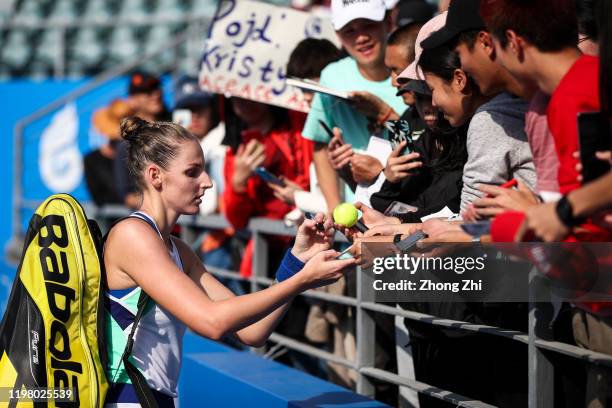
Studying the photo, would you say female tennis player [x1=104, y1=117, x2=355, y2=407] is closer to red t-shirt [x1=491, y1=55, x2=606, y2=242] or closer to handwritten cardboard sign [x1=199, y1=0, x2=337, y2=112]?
red t-shirt [x1=491, y1=55, x2=606, y2=242]

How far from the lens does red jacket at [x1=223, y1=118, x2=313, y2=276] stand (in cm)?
571

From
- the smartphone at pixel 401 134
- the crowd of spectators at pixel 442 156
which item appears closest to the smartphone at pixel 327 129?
the crowd of spectators at pixel 442 156

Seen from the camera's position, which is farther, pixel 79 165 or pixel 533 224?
pixel 79 165

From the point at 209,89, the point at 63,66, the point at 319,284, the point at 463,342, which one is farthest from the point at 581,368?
the point at 63,66

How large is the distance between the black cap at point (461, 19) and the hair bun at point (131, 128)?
118 cm

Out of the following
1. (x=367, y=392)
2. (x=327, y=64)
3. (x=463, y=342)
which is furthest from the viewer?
(x=327, y=64)

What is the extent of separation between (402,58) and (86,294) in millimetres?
1725

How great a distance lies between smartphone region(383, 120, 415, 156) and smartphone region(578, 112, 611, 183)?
5.34 feet

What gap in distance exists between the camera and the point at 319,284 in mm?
3082

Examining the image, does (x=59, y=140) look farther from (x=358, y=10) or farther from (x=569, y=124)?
(x=569, y=124)

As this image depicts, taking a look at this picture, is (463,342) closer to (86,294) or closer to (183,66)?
(86,294)

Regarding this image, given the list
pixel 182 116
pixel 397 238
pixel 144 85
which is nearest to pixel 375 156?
pixel 397 238

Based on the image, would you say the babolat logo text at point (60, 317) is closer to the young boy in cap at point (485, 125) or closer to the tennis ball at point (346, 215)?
the tennis ball at point (346, 215)

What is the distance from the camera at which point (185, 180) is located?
11.5 feet
